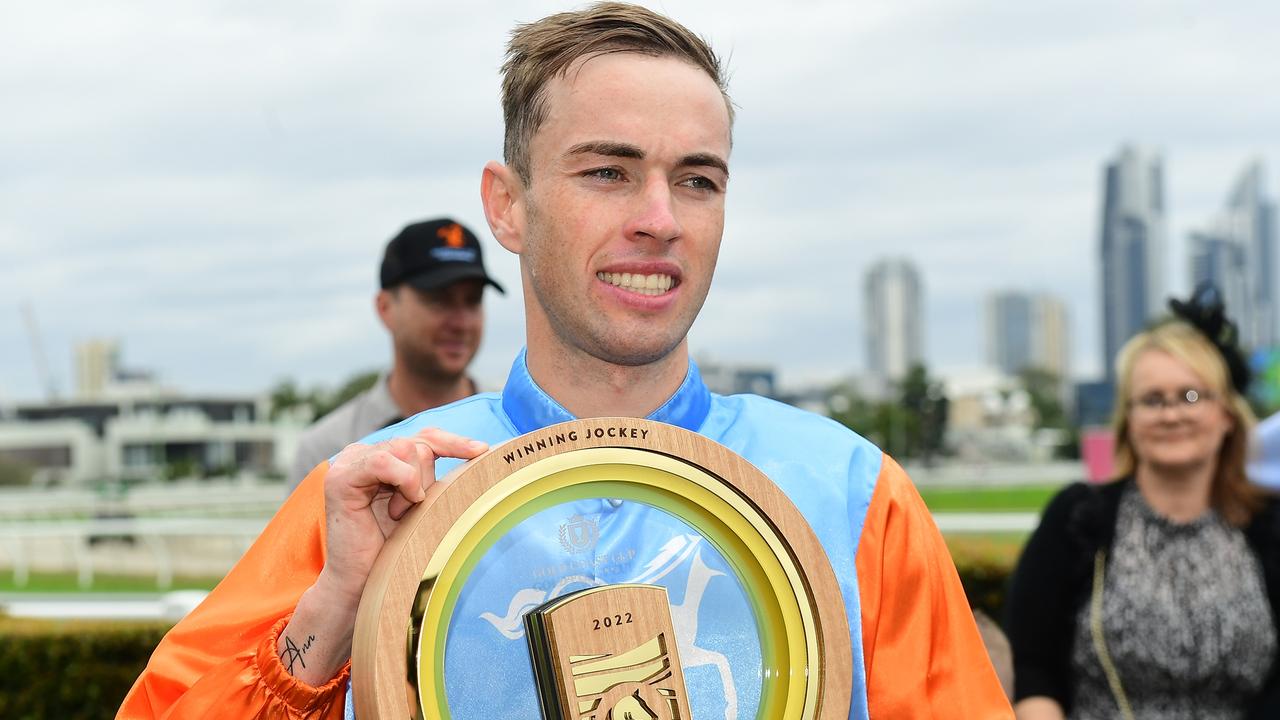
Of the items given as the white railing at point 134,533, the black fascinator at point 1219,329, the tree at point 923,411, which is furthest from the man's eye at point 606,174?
the tree at point 923,411

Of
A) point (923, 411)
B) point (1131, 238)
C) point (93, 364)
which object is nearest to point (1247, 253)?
point (1131, 238)

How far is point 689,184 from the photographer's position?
161 cm

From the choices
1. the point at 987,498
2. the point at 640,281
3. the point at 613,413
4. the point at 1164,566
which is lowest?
the point at 987,498

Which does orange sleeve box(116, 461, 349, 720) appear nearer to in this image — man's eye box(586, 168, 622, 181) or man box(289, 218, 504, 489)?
man's eye box(586, 168, 622, 181)

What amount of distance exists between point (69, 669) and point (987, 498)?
1483 inches

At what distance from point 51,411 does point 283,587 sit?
110867 mm

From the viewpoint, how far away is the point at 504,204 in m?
1.79

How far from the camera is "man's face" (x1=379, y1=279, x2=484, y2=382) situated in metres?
4.39

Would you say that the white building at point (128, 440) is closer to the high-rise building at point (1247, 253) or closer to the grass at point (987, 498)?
the grass at point (987, 498)

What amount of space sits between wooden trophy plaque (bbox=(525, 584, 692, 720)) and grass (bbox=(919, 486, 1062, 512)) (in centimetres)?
2974

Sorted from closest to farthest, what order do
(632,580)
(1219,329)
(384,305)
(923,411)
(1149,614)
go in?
(632,580), (1149,614), (1219,329), (384,305), (923,411)

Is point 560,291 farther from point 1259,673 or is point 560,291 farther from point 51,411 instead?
point 51,411

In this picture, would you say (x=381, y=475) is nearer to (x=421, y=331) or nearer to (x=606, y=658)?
(x=606, y=658)

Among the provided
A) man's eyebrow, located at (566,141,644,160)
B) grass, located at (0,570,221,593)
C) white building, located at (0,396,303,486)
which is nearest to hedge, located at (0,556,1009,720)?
man's eyebrow, located at (566,141,644,160)
